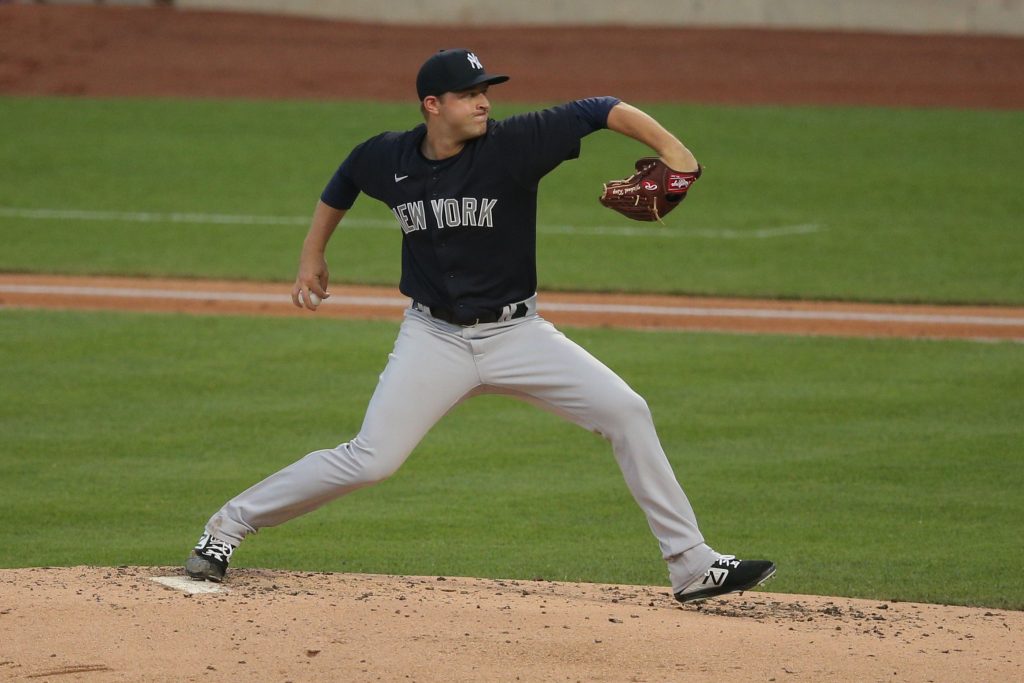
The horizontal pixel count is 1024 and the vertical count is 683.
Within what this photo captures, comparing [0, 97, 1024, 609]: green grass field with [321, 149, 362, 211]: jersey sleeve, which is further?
[0, 97, 1024, 609]: green grass field

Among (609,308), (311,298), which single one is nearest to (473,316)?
(311,298)

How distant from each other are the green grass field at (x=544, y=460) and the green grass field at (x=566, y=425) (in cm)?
2

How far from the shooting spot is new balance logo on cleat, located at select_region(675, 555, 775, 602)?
5426mm

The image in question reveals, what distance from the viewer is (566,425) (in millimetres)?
9328

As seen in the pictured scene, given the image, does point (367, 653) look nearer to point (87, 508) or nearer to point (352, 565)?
point (352, 565)

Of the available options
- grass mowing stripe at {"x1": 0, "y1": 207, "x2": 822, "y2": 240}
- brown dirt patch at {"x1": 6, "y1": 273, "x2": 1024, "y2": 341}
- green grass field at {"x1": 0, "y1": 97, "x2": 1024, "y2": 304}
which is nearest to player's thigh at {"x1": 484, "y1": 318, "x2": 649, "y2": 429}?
brown dirt patch at {"x1": 6, "y1": 273, "x2": 1024, "y2": 341}

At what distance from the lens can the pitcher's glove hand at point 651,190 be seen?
5090 millimetres

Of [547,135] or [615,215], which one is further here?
[615,215]

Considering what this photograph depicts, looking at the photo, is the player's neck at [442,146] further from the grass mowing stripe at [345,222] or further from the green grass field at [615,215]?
the grass mowing stripe at [345,222]

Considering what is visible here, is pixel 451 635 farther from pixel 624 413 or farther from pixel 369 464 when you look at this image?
pixel 624 413

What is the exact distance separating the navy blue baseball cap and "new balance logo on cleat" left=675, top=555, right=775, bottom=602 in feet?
6.05

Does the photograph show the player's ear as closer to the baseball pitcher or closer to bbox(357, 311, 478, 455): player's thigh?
the baseball pitcher

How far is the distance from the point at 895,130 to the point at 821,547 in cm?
1835

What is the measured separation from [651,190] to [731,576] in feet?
4.53
